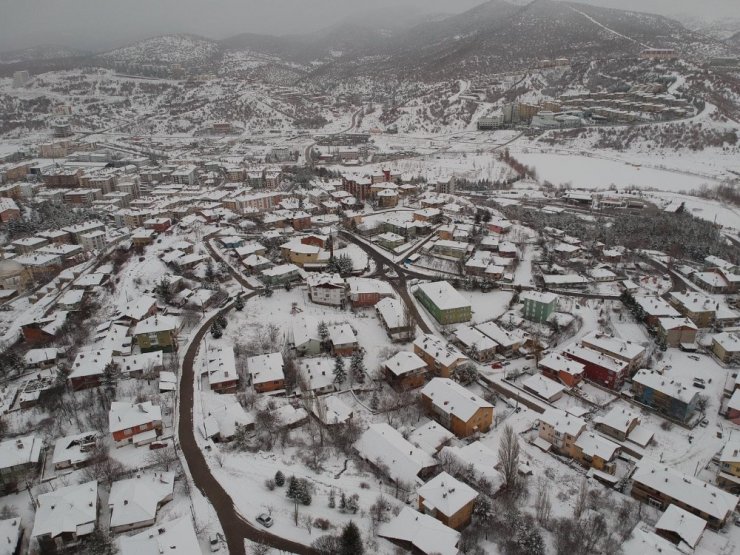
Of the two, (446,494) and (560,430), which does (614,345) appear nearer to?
(560,430)

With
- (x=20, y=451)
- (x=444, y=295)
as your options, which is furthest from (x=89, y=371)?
(x=444, y=295)

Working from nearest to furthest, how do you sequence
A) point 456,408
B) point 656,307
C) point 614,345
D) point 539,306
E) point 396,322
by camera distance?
point 456,408 < point 614,345 < point 396,322 < point 656,307 < point 539,306

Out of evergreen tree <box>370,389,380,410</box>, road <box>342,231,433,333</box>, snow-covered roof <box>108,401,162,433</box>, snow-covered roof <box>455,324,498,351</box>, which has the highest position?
snow-covered roof <box>108,401,162,433</box>

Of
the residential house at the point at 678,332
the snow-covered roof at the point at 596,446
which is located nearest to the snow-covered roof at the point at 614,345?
the residential house at the point at 678,332

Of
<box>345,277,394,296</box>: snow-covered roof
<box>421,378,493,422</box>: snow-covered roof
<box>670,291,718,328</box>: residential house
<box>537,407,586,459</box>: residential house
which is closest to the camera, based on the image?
<box>537,407,586,459</box>: residential house

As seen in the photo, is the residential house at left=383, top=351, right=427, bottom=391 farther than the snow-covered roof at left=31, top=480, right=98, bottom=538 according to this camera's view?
Yes

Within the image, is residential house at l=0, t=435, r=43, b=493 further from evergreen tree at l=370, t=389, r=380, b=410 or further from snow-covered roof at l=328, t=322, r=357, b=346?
snow-covered roof at l=328, t=322, r=357, b=346

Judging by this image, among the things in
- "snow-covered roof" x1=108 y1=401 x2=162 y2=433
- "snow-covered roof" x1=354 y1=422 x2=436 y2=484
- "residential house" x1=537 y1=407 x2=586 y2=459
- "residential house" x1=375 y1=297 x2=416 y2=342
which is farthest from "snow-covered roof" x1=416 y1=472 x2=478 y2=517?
"residential house" x1=375 y1=297 x2=416 y2=342
